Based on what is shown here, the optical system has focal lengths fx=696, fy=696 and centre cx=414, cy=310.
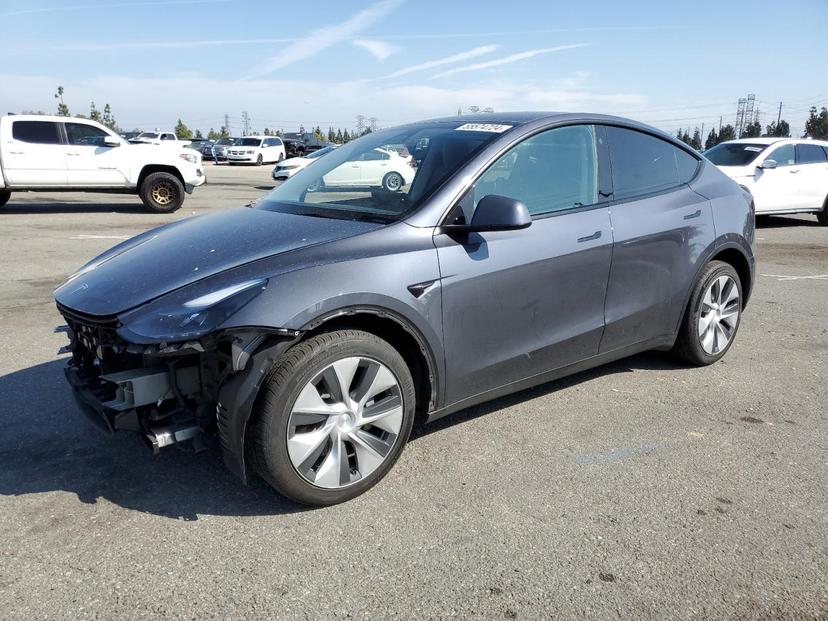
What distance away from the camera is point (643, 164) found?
4281 mm

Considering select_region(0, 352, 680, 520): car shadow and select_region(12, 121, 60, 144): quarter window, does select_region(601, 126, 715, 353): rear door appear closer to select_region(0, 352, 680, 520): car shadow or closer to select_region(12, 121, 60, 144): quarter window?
select_region(0, 352, 680, 520): car shadow

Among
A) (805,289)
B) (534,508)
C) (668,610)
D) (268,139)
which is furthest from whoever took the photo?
(268,139)

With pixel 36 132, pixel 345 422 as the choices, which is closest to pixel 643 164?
pixel 345 422

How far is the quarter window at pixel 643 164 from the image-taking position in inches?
162

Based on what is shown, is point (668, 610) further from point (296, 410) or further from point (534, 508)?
point (296, 410)

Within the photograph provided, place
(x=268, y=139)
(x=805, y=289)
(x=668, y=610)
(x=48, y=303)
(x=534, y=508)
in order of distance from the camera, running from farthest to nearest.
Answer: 1. (x=268, y=139)
2. (x=805, y=289)
3. (x=48, y=303)
4. (x=534, y=508)
5. (x=668, y=610)

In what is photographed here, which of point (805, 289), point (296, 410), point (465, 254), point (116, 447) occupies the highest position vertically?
point (465, 254)

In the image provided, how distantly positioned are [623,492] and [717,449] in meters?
0.79

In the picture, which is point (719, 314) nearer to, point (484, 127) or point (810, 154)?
point (484, 127)

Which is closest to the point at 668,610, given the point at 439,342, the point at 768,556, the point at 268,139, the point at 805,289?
the point at 768,556

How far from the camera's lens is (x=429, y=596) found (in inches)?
94.9

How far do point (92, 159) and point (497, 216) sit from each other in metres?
12.8

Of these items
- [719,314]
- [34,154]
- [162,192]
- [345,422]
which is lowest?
[719,314]

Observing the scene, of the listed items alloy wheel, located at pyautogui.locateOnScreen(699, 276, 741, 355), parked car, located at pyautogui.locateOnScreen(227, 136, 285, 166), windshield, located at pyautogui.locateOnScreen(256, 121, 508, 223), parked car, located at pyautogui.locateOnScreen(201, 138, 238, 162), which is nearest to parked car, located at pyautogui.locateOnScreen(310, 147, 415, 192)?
windshield, located at pyautogui.locateOnScreen(256, 121, 508, 223)
